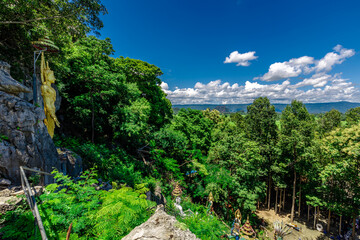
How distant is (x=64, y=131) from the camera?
1173cm

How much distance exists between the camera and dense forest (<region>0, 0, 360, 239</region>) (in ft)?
9.80

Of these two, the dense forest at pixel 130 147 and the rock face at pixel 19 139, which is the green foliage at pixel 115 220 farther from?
the rock face at pixel 19 139

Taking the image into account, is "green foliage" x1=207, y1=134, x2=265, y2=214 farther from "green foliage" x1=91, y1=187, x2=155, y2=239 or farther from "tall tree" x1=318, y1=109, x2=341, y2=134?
"tall tree" x1=318, y1=109, x2=341, y2=134

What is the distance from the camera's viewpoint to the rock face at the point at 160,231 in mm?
1906

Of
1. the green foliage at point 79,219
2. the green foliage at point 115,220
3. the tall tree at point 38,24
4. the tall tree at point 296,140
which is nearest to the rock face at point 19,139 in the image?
the green foliage at point 79,219

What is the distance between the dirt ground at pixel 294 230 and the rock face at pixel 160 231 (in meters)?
18.0

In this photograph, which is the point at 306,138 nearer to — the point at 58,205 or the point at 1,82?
the point at 58,205

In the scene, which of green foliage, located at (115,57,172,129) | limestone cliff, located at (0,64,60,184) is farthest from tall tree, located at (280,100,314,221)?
limestone cliff, located at (0,64,60,184)

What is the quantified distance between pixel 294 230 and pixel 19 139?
22.4 metres

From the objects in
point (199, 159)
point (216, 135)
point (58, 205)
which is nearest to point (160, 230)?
point (58, 205)

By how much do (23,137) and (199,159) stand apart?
15076mm

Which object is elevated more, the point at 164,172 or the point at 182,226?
the point at 182,226

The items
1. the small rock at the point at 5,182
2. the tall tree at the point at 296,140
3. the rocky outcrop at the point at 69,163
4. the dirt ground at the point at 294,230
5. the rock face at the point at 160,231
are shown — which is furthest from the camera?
the dirt ground at the point at 294,230

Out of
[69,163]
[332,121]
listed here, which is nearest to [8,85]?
[69,163]
